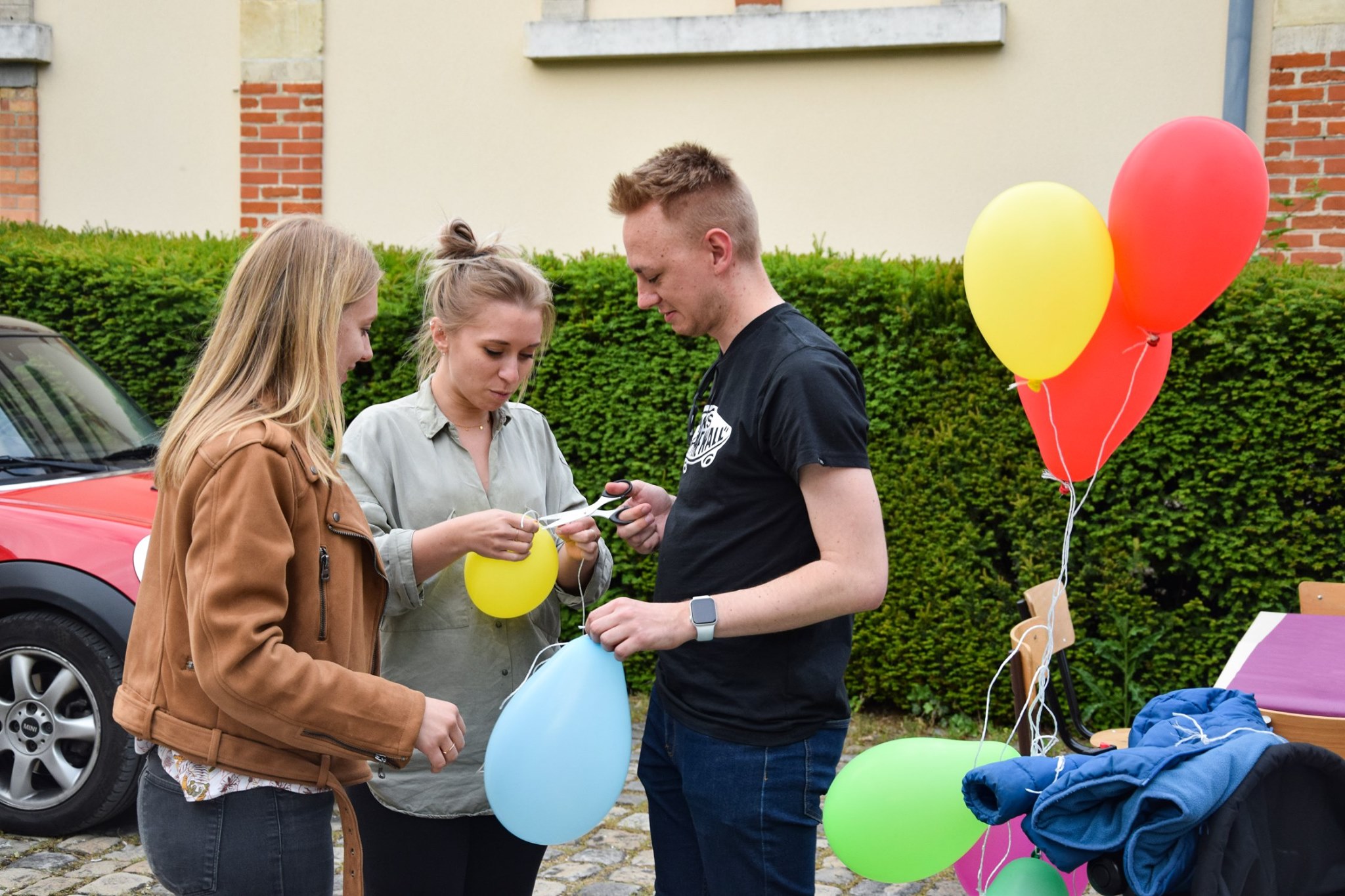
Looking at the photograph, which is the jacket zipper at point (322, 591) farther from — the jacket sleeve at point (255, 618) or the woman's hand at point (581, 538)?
the woman's hand at point (581, 538)

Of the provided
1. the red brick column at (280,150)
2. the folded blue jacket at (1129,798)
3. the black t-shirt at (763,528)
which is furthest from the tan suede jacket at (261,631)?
the red brick column at (280,150)

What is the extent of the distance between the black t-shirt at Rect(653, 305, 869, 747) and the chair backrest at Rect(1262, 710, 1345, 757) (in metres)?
1.40

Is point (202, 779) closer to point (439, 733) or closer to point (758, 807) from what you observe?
point (439, 733)

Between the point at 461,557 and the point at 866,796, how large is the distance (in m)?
0.95

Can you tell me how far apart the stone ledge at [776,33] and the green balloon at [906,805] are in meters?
5.36

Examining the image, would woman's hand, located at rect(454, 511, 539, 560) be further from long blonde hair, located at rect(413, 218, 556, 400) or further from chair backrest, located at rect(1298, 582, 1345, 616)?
chair backrest, located at rect(1298, 582, 1345, 616)

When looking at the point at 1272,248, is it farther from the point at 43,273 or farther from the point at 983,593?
the point at 43,273

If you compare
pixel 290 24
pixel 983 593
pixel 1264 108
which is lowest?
pixel 983 593

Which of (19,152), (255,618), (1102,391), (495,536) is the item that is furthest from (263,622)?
(19,152)

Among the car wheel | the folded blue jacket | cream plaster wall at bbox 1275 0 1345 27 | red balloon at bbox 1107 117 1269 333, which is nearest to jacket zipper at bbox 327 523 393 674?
the folded blue jacket

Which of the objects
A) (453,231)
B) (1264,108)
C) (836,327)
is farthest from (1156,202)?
(1264,108)

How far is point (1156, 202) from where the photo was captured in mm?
2473

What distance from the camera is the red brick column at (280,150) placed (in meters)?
7.82

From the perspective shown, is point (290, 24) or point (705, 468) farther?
point (290, 24)
